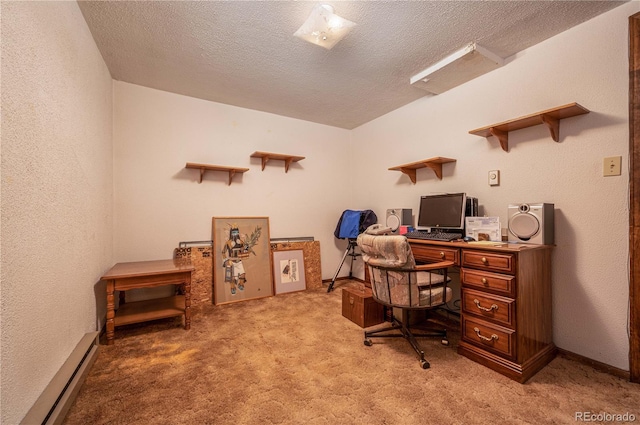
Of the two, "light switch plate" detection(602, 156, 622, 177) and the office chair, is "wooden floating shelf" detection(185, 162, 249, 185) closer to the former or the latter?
the office chair

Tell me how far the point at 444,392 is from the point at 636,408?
98 centimetres

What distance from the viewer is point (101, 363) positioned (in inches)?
72.3

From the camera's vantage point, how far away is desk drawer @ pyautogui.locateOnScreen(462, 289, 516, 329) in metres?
1.72

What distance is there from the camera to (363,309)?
2418 millimetres

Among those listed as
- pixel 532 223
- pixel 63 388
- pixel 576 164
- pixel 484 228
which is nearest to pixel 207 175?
pixel 63 388

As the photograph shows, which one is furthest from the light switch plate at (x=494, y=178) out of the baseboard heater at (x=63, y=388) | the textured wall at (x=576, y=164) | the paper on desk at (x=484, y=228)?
the baseboard heater at (x=63, y=388)

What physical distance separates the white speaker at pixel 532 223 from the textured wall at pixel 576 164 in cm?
13

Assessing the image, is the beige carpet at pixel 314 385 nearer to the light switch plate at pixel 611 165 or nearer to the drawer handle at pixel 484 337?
the drawer handle at pixel 484 337

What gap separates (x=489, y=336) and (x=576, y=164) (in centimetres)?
139

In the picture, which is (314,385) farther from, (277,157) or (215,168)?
(277,157)

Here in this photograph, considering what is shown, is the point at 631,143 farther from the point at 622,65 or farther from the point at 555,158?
the point at 622,65

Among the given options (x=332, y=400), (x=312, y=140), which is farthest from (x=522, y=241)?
(x=312, y=140)

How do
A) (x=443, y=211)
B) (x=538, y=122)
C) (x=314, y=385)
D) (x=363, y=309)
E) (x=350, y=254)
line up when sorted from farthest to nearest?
(x=350, y=254), (x=443, y=211), (x=363, y=309), (x=538, y=122), (x=314, y=385)

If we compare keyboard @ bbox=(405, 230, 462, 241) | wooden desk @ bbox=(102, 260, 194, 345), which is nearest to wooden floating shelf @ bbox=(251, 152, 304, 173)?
wooden desk @ bbox=(102, 260, 194, 345)
